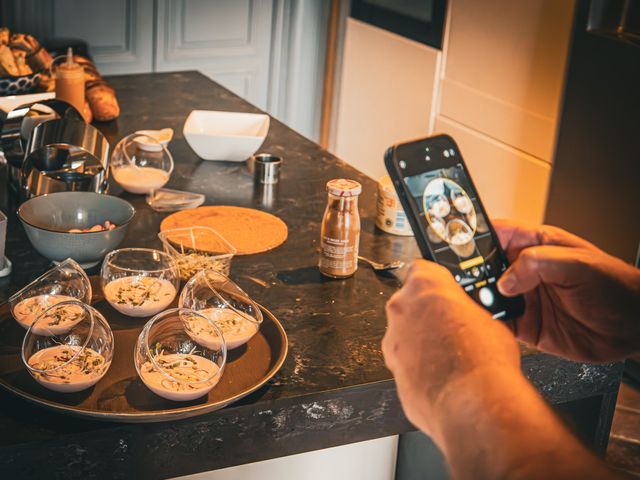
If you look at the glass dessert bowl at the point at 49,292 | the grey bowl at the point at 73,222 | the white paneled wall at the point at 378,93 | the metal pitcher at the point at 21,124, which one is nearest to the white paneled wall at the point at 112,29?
the white paneled wall at the point at 378,93

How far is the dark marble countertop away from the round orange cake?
0.08ft

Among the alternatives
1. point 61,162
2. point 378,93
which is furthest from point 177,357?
point 378,93

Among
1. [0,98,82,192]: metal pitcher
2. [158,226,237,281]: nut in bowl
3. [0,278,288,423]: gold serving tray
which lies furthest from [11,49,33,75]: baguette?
[0,278,288,423]: gold serving tray

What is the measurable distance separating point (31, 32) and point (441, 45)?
161cm

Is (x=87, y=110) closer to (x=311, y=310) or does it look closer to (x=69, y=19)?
(x=311, y=310)

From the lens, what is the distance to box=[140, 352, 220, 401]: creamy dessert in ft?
3.62

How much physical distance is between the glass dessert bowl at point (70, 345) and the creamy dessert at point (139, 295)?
0.17 meters

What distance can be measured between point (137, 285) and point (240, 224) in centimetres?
46

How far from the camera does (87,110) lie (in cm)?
231

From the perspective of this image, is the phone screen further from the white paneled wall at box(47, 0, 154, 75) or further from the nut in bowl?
the white paneled wall at box(47, 0, 154, 75)

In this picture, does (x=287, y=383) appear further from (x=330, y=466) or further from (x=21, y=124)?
(x=21, y=124)

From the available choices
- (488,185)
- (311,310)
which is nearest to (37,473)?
(311,310)

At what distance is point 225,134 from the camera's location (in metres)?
2.23

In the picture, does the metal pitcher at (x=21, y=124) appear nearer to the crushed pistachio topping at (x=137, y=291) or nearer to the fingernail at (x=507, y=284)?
the crushed pistachio topping at (x=137, y=291)
